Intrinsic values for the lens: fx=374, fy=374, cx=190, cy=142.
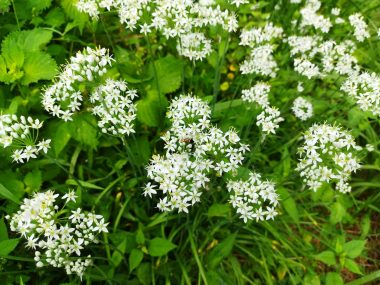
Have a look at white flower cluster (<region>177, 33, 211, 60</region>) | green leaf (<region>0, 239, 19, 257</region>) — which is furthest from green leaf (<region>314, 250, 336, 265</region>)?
green leaf (<region>0, 239, 19, 257</region>)

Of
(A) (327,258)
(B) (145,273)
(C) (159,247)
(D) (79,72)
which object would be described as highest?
(D) (79,72)

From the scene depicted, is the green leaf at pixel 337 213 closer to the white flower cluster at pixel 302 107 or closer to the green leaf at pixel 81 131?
the white flower cluster at pixel 302 107

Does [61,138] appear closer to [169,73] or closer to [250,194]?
[169,73]

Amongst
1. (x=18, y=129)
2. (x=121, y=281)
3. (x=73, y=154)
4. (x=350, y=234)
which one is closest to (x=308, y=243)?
(x=350, y=234)

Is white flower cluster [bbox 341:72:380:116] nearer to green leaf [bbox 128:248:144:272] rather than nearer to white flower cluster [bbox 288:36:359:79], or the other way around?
white flower cluster [bbox 288:36:359:79]

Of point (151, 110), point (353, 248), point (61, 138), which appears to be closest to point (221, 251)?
point (353, 248)

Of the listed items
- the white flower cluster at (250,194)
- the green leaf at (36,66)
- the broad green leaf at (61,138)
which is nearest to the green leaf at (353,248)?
the white flower cluster at (250,194)

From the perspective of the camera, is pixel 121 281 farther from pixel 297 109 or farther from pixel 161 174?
pixel 297 109
